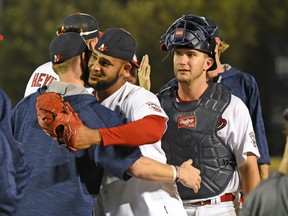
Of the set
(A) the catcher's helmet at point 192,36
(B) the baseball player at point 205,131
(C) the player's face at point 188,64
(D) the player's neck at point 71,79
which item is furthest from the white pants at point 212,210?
(D) the player's neck at point 71,79

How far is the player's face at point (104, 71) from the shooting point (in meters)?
4.28

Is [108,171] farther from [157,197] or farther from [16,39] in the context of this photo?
[16,39]

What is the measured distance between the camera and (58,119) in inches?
152

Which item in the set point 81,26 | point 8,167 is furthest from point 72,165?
point 81,26

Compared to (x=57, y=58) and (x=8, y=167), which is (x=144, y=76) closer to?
(x=57, y=58)

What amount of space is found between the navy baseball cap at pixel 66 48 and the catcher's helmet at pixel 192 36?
86 cm

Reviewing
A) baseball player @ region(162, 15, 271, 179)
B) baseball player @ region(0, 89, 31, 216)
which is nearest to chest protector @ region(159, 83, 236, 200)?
baseball player @ region(162, 15, 271, 179)

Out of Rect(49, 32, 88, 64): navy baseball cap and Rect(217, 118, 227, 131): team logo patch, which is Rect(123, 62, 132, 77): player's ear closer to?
Rect(49, 32, 88, 64): navy baseball cap

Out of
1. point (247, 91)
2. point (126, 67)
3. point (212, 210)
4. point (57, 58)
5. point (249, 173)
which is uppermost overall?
point (57, 58)

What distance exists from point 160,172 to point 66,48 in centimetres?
79

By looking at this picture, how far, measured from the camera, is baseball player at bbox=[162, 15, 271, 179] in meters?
5.57

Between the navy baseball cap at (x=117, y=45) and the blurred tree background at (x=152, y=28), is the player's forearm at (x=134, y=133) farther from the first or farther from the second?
the blurred tree background at (x=152, y=28)

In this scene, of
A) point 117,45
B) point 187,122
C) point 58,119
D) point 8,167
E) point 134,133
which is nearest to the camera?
point 8,167

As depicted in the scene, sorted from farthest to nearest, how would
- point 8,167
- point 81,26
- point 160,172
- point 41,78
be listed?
point 41,78
point 81,26
point 160,172
point 8,167
